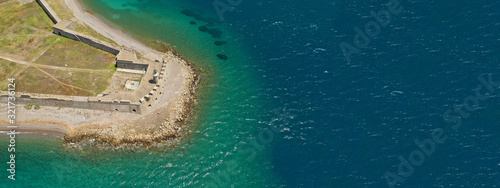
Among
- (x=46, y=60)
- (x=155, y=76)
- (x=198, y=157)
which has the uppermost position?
(x=155, y=76)

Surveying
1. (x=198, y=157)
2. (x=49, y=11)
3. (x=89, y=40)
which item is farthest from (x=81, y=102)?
(x=49, y=11)

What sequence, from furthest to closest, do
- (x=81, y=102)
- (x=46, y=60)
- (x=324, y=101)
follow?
1. (x=46, y=60)
2. (x=324, y=101)
3. (x=81, y=102)

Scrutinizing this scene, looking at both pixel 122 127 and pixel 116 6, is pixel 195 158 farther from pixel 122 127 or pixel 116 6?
pixel 116 6

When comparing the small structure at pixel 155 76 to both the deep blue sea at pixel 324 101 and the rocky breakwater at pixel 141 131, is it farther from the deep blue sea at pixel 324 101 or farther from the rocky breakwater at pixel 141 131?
the deep blue sea at pixel 324 101

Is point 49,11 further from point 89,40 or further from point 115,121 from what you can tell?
point 115,121

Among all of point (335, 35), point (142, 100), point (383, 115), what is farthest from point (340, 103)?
point (142, 100)

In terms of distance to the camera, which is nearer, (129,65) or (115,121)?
(115,121)

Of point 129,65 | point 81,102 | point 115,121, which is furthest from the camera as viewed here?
point 129,65

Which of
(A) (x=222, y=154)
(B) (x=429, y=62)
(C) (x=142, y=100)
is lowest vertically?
(A) (x=222, y=154)

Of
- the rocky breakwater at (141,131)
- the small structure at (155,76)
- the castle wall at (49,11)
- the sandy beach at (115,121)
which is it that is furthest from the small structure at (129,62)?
the castle wall at (49,11)
